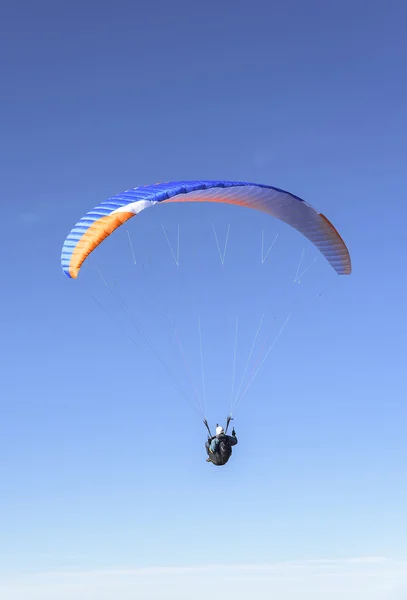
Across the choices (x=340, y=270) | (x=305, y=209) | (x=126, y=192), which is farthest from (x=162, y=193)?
(x=340, y=270)

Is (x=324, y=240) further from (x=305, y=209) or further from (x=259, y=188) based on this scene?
(x=259, y=188)

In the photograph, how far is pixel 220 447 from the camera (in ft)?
99.3

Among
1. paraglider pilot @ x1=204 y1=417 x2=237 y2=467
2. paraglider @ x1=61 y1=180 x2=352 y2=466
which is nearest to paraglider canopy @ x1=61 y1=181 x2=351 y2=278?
paraglider @ x1=61 y1=180 x2=352 y2=466

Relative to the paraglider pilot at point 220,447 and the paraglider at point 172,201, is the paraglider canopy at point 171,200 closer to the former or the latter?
the paraglider at point 172,201

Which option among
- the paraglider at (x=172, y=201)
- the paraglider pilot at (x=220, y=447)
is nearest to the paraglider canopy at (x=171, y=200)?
the paraglider at (x=172, y=201)

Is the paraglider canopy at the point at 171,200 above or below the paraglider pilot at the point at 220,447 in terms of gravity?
above

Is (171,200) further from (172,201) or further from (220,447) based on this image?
(220,447)

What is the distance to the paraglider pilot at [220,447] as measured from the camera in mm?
30312

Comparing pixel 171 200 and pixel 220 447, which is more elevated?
pixel 171 200

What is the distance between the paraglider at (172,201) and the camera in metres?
30.0

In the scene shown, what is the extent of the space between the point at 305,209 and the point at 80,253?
745cm

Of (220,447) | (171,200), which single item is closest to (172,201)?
(171,200)

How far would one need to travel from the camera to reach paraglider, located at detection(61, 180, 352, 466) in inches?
1179

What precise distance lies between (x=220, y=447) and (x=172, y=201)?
723cm
